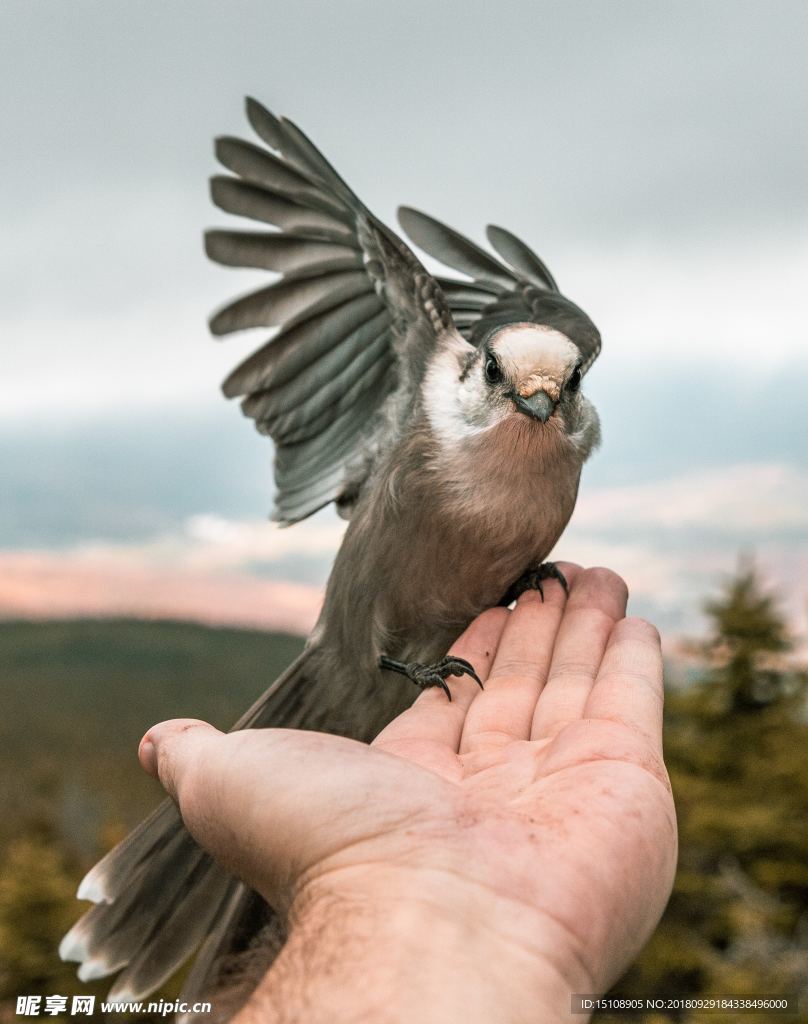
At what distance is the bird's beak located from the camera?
3.06 m

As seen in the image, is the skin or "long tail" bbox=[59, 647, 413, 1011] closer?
the skin

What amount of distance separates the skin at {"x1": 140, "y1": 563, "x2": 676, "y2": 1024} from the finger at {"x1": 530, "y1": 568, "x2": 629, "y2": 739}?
1 centimetres

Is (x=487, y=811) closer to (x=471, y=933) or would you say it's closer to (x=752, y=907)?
(x=471, y=933)

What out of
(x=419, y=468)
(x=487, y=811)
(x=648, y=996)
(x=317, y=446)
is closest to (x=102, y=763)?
(x=648, y=996)

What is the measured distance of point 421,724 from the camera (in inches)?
116

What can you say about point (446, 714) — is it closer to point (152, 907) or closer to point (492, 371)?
point (492, 371)

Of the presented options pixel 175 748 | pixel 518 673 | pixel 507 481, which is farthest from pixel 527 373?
pixel 175 748

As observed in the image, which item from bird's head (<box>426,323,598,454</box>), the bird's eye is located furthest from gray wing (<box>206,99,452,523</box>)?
the bird's eye

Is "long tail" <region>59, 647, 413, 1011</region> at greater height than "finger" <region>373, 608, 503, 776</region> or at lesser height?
lesser

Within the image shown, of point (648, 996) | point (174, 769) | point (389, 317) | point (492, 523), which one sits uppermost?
point (389, 317)

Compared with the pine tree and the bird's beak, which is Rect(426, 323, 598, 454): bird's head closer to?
the bird's beak

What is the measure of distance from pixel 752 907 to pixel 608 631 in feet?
20.1

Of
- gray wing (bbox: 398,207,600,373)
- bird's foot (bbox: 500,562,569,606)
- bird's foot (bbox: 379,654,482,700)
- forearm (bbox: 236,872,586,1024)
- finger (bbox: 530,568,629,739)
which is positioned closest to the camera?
forearm (bbox: 236,872,586,1024)

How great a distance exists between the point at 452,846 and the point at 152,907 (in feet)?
5.70
